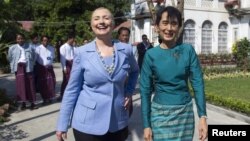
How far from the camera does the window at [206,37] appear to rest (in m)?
26.5

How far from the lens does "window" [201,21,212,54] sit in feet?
86.9

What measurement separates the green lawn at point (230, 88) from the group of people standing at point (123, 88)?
26.0 ft

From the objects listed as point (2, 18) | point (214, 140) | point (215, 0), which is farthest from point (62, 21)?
point (214, 140)

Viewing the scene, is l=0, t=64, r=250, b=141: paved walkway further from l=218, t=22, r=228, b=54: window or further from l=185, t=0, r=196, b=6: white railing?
l=218, t=22, r=228, b=54: window

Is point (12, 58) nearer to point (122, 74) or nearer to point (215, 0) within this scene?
point (122, 74)

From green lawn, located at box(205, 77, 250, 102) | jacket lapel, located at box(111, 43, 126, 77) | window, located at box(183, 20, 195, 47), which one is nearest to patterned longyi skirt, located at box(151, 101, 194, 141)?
jacket lapel, located at box(111, 43, 126, 77)

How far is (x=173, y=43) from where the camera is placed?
363 centimetres

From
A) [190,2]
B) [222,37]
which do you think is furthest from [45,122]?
[222,37]

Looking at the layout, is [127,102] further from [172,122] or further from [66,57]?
[66,57]

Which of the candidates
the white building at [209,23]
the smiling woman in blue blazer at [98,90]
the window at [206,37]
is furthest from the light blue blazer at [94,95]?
the window at [206,37]

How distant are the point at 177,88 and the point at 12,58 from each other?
7.10 metres

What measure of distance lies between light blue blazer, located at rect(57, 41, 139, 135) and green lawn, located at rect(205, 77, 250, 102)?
817 centimetres

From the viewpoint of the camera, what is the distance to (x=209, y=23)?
1053 inches

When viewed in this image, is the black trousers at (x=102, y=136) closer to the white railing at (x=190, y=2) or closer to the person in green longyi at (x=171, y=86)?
the person in green longyi at (x=171, y=86)
